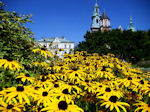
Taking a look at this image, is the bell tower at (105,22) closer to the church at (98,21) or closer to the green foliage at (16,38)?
the church at (98,21)

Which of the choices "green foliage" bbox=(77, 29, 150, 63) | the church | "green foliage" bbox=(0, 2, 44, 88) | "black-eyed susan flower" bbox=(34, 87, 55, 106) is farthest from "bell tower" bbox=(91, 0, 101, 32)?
"black-eyed susan flower" bbox=(34, 87, 55, 106)

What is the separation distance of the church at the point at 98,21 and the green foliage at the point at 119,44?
2398cm

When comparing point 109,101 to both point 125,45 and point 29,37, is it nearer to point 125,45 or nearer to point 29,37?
point 29,37

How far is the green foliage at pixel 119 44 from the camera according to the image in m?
23.3

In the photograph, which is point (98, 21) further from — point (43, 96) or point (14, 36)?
point (43, 96)

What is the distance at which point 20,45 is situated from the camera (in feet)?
12.5

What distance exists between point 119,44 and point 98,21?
2904cm

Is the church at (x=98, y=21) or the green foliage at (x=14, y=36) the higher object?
the church at (x=98, y=21)

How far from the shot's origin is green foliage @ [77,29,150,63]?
76.6 feet

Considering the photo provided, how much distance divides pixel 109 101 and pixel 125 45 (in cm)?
2581

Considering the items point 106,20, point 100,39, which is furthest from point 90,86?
point 106,20

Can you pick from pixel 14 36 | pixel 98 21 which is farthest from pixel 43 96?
pixel 98 21

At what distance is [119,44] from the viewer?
24750mm

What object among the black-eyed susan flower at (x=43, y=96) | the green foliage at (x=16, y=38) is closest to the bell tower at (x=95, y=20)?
the green foliage at (x=16, y=38)
